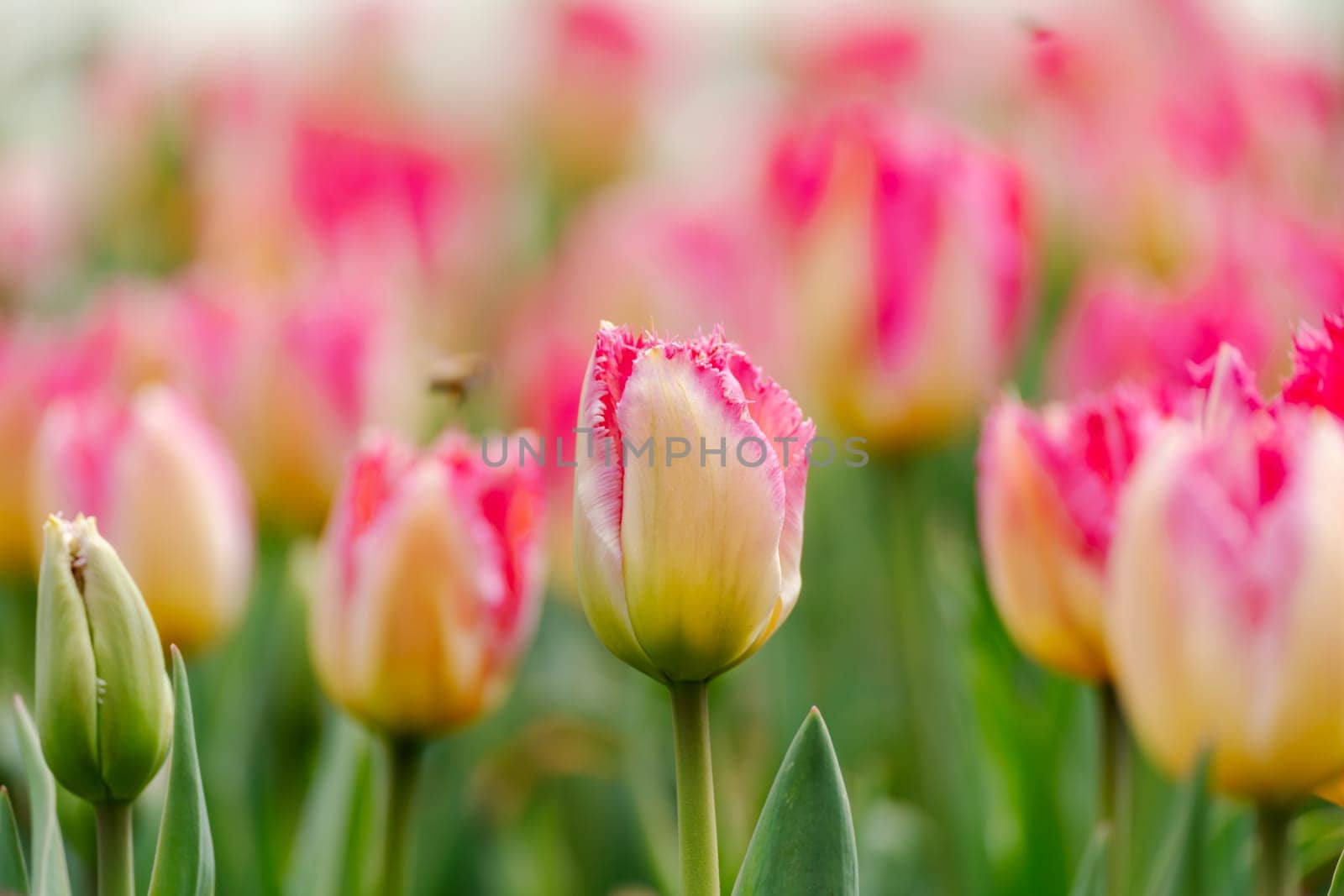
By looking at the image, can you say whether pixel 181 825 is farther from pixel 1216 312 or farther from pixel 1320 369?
pixel 1216 312

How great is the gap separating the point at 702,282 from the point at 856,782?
0.51m

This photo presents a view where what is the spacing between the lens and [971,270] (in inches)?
32.9

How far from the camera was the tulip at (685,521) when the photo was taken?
0.41 m

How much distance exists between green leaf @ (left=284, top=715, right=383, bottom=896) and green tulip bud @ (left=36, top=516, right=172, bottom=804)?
0.23m

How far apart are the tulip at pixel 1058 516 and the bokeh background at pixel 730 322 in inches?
4.4

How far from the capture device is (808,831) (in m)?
0.42

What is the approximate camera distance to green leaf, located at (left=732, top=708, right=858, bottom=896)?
424 millimetres

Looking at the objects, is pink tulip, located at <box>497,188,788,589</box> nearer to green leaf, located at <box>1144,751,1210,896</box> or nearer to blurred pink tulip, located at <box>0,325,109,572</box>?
blurred pink tulip, located at <box>0,325,109,572</box>

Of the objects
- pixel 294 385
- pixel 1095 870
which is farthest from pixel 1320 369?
pixel 294 385

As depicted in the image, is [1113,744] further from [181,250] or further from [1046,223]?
[181,250]

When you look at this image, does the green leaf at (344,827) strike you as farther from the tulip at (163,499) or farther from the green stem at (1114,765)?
the green stem at (1114,765)

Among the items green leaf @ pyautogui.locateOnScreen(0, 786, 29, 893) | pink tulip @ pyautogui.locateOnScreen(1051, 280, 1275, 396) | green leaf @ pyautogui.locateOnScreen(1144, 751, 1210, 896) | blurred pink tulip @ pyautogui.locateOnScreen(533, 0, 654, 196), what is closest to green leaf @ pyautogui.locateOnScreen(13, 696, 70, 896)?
green leaf @ pyautogui.locateOnScreen(0, 786, 29, 893)

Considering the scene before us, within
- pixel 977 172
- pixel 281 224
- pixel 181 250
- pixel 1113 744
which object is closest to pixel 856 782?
pixel 1113 744
